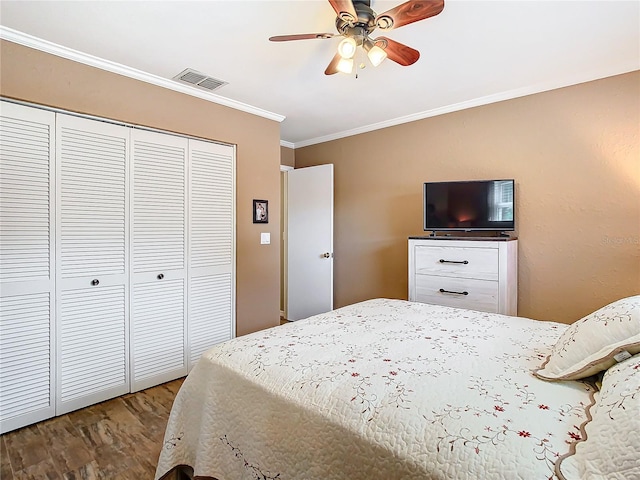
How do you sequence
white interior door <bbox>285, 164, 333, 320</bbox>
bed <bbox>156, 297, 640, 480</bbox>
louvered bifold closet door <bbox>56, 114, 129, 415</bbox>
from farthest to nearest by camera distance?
white interior door <bbox>285, 164, 333, 320</bbox> → louvered bifold closet door <bbox>56, 114, 129, 415</bbox> → bed <bbox>156, 297, 640, 480</bbox>

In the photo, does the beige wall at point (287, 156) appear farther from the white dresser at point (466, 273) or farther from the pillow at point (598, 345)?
the pillow at point (598, 345)

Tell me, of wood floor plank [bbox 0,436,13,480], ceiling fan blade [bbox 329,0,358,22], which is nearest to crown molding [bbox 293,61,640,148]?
ceiling fan blade [bbox 329,0,358,22]

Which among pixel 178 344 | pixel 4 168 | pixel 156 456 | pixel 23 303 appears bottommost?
pixel 156 456

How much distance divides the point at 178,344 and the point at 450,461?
2609 millimetres

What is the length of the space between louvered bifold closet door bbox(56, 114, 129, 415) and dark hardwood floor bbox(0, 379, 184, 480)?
0.19 metres

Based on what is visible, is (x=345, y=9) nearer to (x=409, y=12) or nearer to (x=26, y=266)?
(x=409, y=12)

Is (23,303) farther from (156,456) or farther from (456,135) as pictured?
(456,135)

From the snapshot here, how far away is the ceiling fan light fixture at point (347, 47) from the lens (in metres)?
1.80

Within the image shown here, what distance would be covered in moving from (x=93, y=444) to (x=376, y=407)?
1.90 meters

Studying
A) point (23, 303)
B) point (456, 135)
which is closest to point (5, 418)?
point (23, 303)

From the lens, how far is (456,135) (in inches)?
132

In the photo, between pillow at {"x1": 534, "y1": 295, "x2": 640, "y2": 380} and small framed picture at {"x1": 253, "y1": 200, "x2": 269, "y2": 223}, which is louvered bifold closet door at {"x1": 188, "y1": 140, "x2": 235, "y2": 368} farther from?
pillow at {"x1": 534, "y1": 295, "x2": 640, "y2": 380}

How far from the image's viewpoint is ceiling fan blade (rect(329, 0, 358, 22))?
→ 1.55 metres

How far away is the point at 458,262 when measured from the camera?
9.39ft
